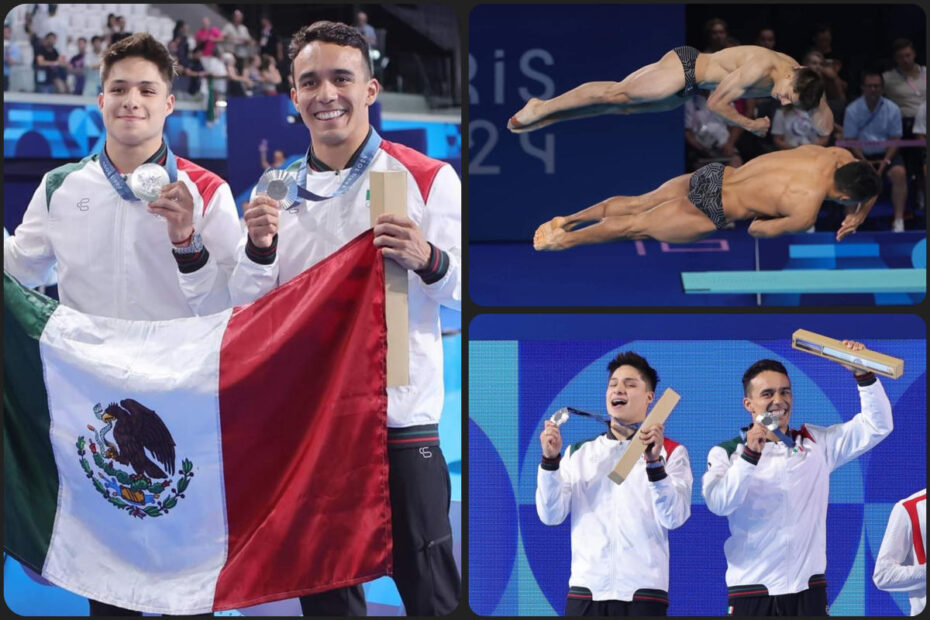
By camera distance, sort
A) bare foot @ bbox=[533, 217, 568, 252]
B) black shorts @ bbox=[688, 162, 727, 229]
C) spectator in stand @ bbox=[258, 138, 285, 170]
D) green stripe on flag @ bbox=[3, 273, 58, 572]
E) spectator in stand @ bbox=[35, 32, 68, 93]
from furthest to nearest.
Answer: spectator in stand @ bbox=[35, 32, 68, 93] < spectator in stand @ bbox=[258, 138, 285, 170] < bare foot @ bbox=[533, 217, 568, 252] < black shorts @ bbox=[688, 162, 727, 229] < green stripe on flag @ bbox=[3, 273, 58, 572]

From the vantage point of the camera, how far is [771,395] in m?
4.62

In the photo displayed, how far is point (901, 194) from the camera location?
6676 mm

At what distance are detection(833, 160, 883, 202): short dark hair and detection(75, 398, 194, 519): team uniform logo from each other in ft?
8.19

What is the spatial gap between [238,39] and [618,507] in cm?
721

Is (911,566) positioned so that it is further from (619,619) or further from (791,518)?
(619,619)

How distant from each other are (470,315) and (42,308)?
1.54 m

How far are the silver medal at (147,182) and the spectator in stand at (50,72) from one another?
492cm

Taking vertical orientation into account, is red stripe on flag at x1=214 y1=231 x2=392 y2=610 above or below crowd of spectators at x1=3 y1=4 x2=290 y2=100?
below

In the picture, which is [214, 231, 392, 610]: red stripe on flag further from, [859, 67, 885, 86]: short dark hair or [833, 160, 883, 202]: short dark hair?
[859, 67, 885, 86]: short dark hair

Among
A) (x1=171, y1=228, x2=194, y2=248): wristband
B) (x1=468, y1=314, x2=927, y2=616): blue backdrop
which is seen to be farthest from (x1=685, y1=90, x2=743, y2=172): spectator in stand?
(x1=171, y1=228, x2=194, y2=248): wristband

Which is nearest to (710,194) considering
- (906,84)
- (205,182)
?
(205,182)

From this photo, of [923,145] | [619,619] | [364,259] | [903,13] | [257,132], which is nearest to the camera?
[364,259]

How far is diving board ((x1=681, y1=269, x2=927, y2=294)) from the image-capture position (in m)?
5.89

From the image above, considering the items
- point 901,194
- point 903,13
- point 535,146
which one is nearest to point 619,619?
point 535,146
